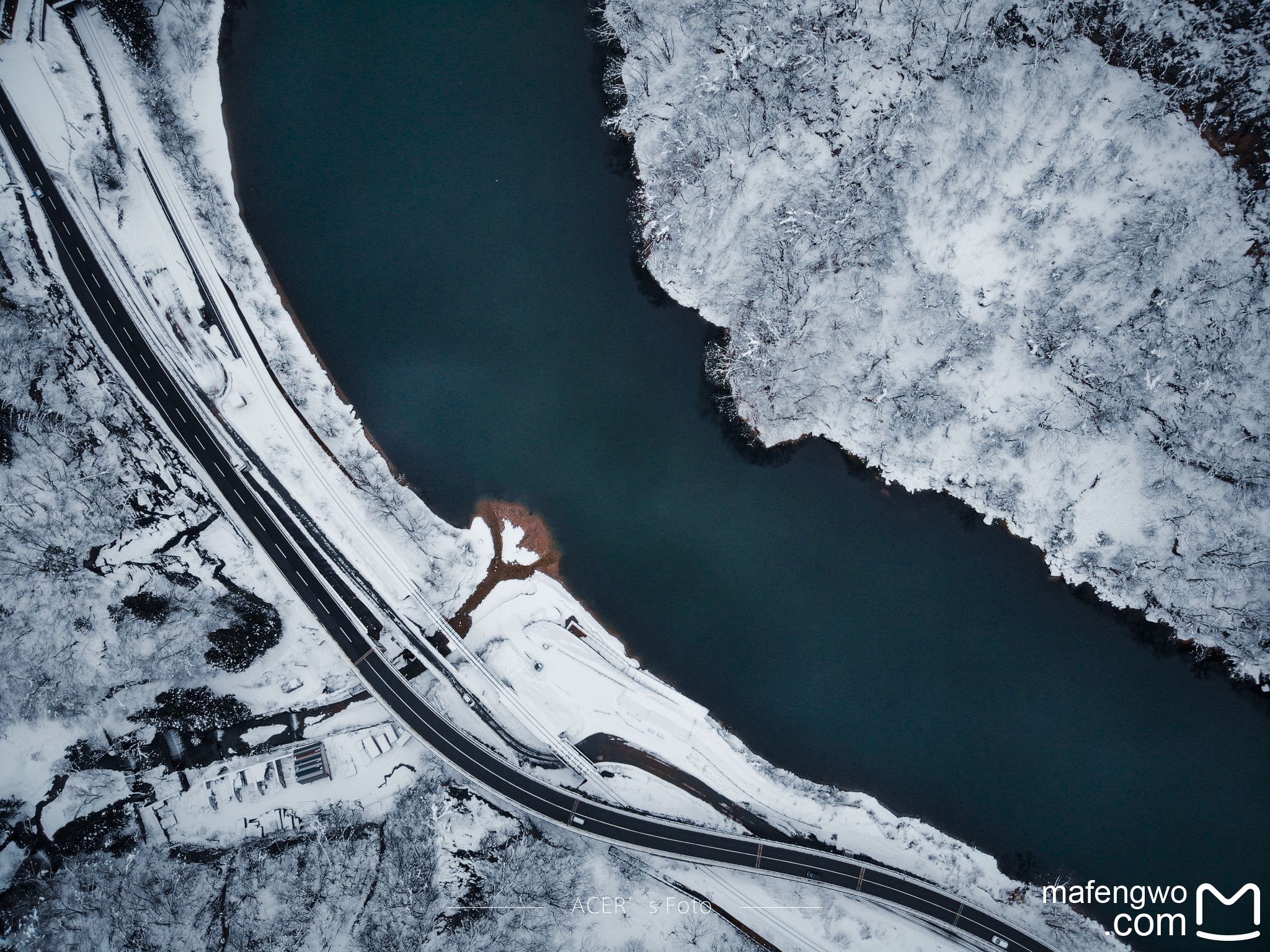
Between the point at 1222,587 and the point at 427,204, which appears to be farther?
the point at 427,204

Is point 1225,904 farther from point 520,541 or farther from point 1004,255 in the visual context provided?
point 520,541

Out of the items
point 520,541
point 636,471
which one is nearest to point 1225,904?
point 636,471

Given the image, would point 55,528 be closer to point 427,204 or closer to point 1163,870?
point 427,204

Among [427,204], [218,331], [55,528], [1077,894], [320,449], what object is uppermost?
[427,204]

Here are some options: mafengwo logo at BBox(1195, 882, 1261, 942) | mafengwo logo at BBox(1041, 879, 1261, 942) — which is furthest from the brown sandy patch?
mafengwo logo at BBox(1195, 882, 1261, 942)

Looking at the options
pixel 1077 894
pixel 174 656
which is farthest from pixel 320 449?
pixel 1077 894

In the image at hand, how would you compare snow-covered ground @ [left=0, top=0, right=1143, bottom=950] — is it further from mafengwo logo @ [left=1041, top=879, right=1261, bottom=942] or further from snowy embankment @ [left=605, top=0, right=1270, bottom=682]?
snowy embankment @ [left=605, top=0, right=1270, bottom=682]

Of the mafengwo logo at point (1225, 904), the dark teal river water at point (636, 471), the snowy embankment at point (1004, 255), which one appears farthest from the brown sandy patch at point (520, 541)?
the mafengwo logo at point (1225, 904)
